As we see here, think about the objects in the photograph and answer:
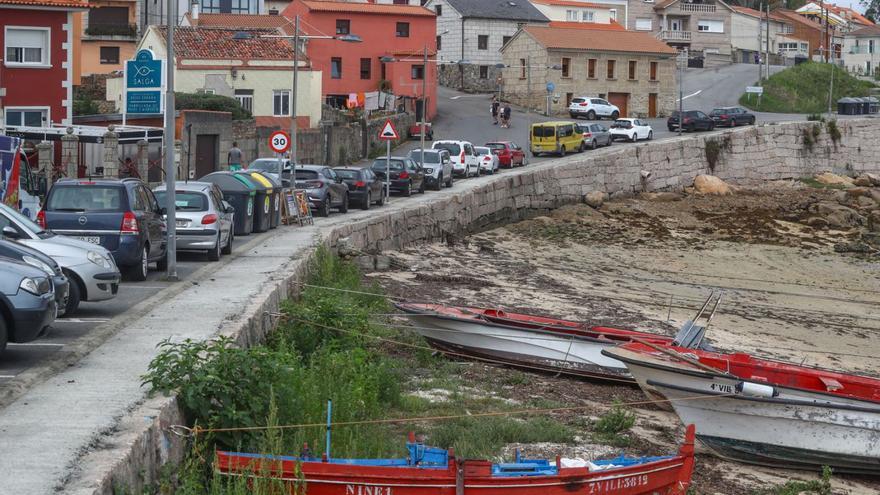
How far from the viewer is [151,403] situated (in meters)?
10.7

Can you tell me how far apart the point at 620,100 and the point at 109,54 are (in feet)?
104

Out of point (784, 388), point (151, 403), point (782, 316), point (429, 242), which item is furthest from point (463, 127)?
point (151, 403)

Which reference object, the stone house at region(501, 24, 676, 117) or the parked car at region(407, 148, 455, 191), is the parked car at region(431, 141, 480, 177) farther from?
the stone house at region(501, 24, 676, 117)

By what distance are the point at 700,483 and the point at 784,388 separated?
2237mm

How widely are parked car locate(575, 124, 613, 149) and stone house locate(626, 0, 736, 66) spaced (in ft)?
158

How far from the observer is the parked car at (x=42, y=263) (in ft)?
44.7

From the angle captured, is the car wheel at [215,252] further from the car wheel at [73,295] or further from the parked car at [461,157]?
the parked car at [461,157]

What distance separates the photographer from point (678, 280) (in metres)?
37.7

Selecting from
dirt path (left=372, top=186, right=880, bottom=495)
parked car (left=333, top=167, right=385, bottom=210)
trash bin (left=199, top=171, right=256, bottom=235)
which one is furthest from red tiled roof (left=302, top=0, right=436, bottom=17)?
trash bin (left=199, top=171, right=256, bottom=235)

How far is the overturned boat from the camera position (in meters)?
15.9

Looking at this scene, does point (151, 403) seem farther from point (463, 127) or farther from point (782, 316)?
point (463, 127)

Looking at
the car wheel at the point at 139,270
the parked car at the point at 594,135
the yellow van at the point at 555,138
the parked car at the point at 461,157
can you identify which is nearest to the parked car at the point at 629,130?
the parked car at the point at 594,135

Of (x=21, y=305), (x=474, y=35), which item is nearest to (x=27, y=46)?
(x=21, y=305)

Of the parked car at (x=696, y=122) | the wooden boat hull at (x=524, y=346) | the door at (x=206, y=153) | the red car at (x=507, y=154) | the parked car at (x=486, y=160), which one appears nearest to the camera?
the wooden boat hull at (x=524, y=346)
